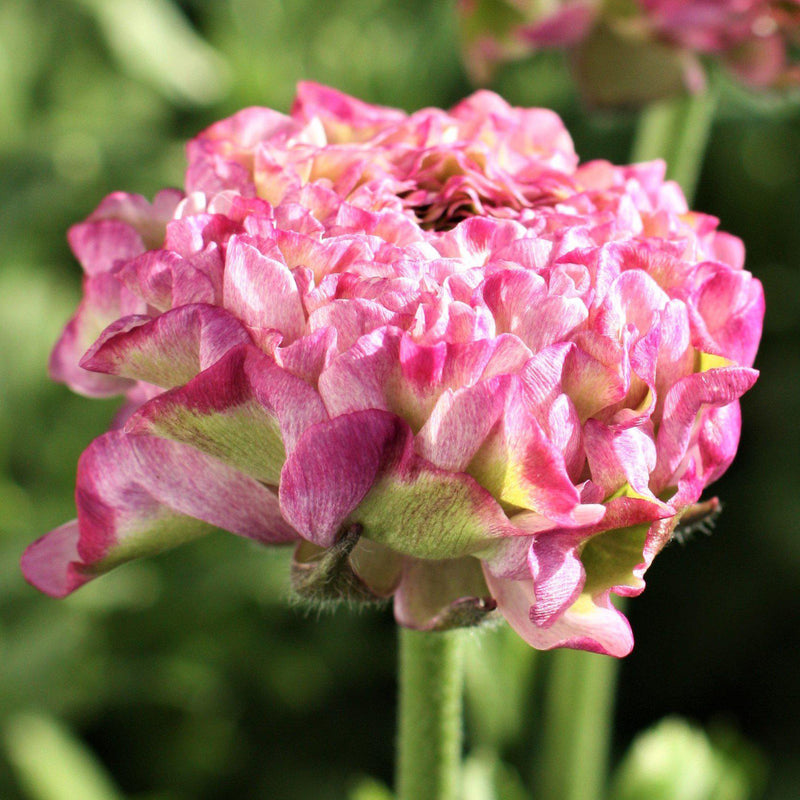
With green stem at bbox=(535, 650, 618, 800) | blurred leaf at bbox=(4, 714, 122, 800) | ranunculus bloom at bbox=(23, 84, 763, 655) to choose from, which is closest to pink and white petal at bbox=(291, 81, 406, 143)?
ranunculus bloom at bbox=(23, 84, 763, 655)

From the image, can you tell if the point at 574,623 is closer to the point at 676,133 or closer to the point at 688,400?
the point at 688,400

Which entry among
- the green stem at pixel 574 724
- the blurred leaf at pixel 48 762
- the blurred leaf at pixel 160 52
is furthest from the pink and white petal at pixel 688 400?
the blurred leaf at pixel 160 52

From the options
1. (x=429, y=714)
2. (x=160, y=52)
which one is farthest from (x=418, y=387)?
(x=160, y=52)

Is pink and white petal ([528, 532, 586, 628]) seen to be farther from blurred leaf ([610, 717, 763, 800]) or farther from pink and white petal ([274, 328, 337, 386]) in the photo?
blurred leaf ([610, 717, 763, 800])

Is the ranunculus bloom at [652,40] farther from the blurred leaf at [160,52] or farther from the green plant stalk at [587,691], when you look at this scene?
the blurred leaf at [160,52]

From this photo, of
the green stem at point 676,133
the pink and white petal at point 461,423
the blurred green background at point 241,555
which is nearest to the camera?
the pink and white petal at point 461,423

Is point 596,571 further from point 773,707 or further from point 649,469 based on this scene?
point 773,707

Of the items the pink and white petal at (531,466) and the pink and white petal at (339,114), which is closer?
the pink and white petal at (531,466)
